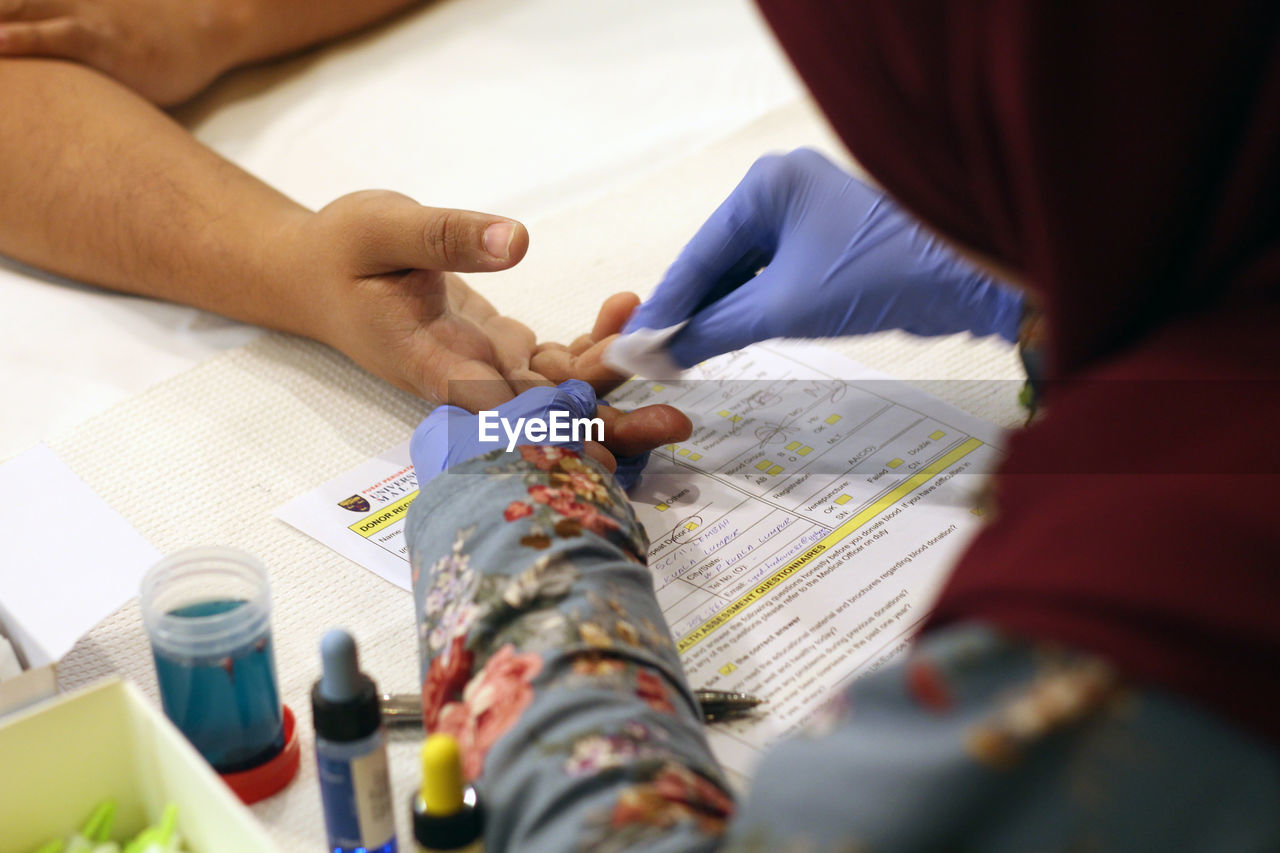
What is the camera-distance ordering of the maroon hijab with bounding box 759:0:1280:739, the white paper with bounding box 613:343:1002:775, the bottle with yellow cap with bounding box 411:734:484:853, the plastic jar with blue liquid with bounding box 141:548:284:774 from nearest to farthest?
the maroon hijab with bounding box 759:0:1280:739
the bottle with yellow cap with bounding box 411:734:484:853
the plastic jar with blue liquid with bounding box 141:548:284:774
the white paper with bounding box 613:343:1002:775

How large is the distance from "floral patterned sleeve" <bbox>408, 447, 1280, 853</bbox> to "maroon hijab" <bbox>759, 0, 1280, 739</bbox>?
0.02m

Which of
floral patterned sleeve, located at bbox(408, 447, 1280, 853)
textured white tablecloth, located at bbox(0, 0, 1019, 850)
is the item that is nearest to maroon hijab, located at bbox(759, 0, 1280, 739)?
floral patterned sleeve, located at bbox(408, 447, 1280, 853)

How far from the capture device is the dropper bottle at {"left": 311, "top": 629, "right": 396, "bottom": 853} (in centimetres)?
51

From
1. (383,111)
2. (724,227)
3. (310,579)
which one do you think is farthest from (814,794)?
(383,111)

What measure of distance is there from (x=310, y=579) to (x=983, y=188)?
0.52 meters

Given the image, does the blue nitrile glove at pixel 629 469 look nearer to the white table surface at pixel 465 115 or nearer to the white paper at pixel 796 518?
the white paper at pixel 796 518

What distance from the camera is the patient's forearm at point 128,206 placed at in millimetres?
998

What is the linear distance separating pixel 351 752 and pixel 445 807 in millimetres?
73

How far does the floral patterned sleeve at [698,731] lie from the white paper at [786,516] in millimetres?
79

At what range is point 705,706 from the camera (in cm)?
63

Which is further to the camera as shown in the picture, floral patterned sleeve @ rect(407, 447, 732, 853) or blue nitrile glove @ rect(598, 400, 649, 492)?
blue nitrile glove @ rect(598, 400, 649, 492)

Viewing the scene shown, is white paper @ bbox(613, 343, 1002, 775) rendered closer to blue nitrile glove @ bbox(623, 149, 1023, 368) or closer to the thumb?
blue nitrile glove @ bbox(623, 149, 1023, 368)

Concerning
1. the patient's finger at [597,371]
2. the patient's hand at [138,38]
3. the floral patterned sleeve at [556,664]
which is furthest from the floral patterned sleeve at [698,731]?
the patient's hand at [138,38]

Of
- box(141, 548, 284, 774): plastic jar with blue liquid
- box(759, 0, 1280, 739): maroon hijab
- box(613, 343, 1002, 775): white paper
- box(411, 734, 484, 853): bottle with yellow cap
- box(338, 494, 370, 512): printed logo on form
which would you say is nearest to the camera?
box(759, 0, 1280, 739): maroon hijab
